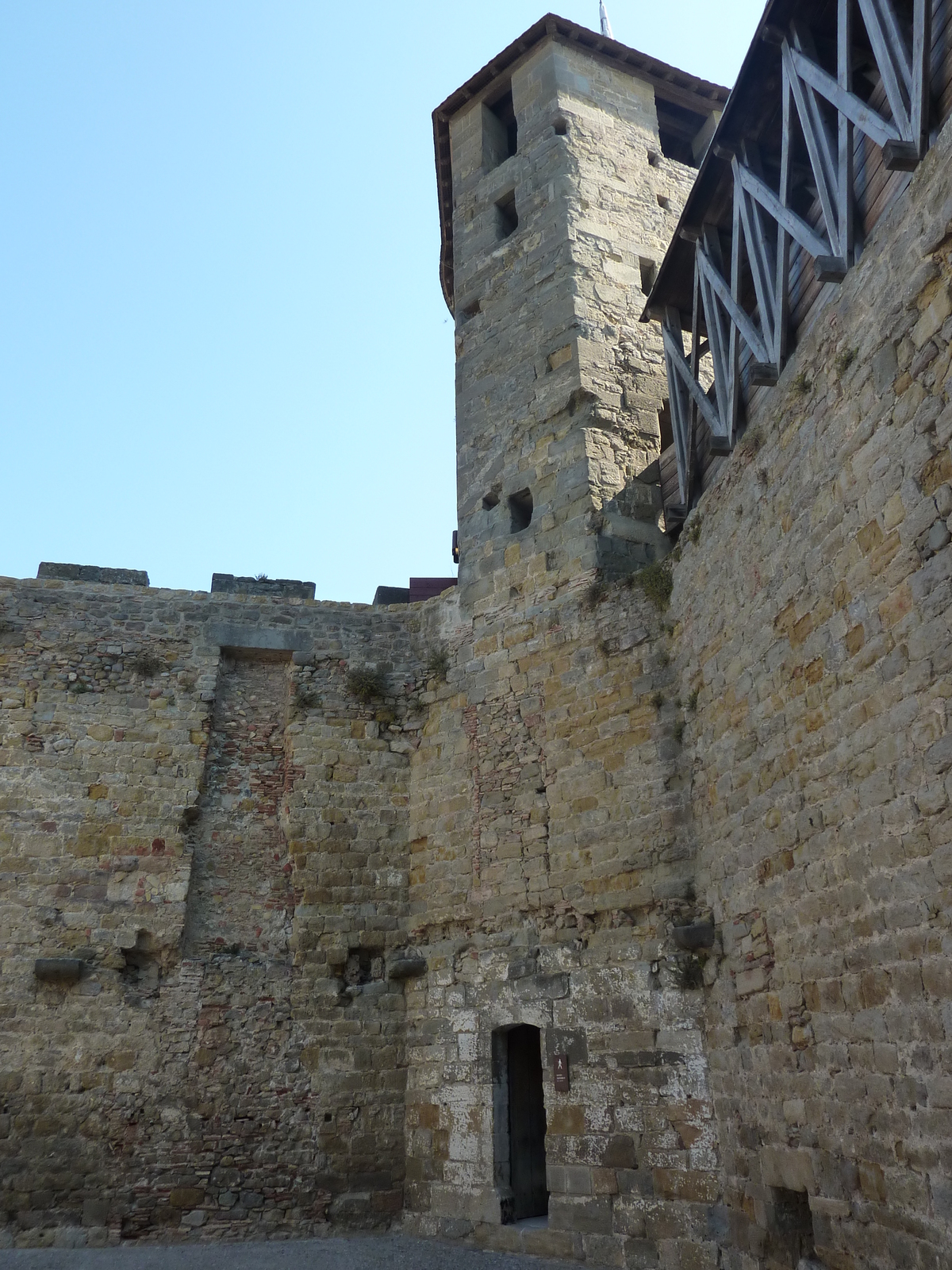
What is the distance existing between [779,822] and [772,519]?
1922 mm

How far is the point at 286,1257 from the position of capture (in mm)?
7469

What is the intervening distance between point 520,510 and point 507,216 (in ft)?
13.9

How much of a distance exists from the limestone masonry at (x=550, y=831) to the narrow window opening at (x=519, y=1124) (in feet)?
0.10

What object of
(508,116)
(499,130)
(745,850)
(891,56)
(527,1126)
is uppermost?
(508,116)

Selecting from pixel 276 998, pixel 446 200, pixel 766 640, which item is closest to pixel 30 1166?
pixel 276 998

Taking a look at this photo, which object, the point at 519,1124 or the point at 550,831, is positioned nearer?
the point at 519,1124

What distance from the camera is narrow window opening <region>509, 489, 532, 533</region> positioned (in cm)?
1005

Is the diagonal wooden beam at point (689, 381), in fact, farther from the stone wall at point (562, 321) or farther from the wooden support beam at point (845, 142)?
the wooden support beam at point (845, 142)

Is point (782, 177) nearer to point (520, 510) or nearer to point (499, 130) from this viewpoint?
point (520, 510)

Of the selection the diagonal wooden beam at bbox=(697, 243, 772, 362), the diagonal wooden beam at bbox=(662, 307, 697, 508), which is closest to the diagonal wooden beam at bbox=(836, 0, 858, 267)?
the diagonal wooden beam at bbox=(697, 243, 772, 362)

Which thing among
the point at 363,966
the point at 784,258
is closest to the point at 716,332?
the point at 784,258

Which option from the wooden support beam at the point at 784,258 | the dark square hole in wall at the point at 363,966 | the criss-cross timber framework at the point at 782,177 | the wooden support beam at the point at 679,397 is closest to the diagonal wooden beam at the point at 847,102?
the criss-cross timber framework at the point at 782,177

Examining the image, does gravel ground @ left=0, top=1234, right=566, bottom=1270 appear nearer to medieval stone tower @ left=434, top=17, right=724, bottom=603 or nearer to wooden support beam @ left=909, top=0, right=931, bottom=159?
medieval stone tower @ left=434, top=17, right=724, bottom=603

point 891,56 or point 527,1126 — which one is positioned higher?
point 891,56
